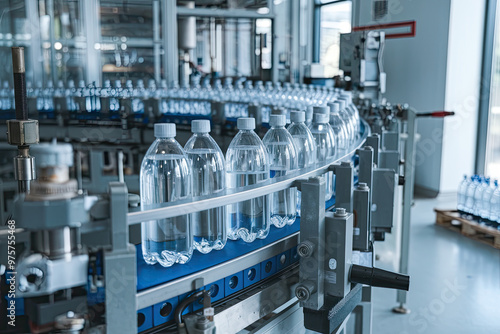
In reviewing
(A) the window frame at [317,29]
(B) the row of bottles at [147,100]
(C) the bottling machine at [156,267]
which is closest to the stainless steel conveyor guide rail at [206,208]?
(C) the bottling machine at [156,267]

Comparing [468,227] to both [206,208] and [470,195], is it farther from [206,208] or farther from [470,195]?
[206,208]

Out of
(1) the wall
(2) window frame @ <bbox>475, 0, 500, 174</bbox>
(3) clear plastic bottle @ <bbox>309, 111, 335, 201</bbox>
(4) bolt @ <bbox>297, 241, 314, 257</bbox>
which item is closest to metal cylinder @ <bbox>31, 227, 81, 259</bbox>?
(4) bolt @ <bbox>297, 241, 314, 257</bbox>

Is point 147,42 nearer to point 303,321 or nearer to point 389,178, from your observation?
point 389,178

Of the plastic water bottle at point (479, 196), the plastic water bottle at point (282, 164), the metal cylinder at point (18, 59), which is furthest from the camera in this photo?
the plastic water bottle at point (479, 196)

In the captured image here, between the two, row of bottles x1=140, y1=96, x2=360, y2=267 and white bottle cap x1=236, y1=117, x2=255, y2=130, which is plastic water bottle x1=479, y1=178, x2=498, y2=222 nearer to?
row of bottles x1=140, y1=96, x2=360, y2=267

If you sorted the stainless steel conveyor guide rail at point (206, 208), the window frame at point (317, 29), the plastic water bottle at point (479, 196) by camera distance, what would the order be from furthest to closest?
the window frame at point (317, 29)
the plastic water bottle at point (479, 196)
the stainless steel conveyor guide rail at point (206, 208)

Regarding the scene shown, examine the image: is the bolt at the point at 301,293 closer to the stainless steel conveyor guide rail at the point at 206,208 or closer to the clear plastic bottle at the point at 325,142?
the stainless steel conveyor guide rail at the point at 206,208

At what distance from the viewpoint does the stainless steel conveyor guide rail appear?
0.77m

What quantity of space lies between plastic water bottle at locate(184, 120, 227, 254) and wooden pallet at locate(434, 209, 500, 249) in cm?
306

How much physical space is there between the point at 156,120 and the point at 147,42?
2817 mm

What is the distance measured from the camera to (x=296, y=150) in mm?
1371

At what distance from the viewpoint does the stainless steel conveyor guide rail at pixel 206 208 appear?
767 mm

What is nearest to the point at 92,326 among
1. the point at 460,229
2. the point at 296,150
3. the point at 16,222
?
the point at 16,222

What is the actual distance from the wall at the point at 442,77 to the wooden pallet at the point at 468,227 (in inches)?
36.3
